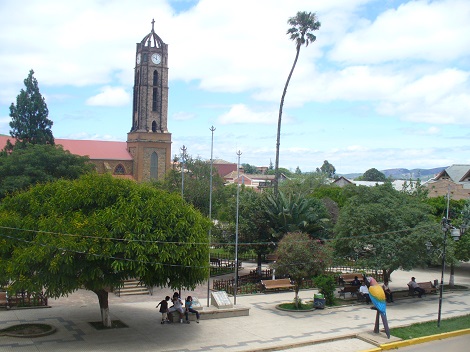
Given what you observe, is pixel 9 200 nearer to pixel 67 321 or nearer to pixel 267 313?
pixel 67 321

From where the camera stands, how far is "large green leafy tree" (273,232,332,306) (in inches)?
866

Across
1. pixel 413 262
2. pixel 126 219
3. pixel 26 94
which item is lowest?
pixel 413 262

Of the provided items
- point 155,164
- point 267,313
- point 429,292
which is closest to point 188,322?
point 267,313

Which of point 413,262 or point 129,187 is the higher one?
point 129,187

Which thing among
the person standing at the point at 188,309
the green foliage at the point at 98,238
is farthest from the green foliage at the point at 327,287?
the green foliage at the point at 98,238

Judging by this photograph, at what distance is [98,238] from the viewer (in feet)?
49.7

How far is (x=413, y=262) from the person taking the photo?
77.7 feet

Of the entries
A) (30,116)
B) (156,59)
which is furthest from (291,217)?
(156,59)

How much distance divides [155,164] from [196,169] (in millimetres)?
20313

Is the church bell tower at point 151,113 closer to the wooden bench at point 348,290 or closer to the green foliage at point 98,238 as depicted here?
the wooden bench at point 348,290

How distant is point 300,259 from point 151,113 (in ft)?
166

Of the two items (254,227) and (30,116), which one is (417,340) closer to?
(254,227)

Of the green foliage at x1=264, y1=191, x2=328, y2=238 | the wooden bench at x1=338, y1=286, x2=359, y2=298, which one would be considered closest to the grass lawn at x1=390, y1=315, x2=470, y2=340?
the wooden bench at x1=338, y1=286, x2=359, y2=298

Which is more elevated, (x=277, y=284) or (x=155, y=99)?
(x=155, y=99)
